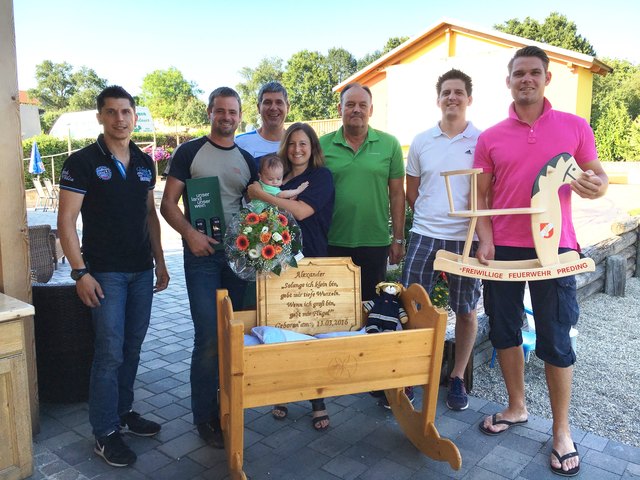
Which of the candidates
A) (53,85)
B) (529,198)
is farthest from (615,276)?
(53,85)

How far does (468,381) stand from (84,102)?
8777 centimetres

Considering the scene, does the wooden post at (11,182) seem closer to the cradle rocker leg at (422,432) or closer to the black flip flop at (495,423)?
the cradle rocker leg at (422,432)

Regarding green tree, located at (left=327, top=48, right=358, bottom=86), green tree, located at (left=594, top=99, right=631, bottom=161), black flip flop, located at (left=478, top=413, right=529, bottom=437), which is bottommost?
black flip flop, located at (left=478, top=413, right=529, bottom=437)

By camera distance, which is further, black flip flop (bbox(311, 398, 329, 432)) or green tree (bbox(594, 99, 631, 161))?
green tree (bbox(594, 99, 631, 161))

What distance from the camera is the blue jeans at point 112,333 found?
278cm

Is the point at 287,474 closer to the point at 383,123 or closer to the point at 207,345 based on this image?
the point at 207,345

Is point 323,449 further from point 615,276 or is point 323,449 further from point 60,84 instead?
point 60,84

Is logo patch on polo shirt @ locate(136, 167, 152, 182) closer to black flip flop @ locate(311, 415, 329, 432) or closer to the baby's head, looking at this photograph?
the baby's head

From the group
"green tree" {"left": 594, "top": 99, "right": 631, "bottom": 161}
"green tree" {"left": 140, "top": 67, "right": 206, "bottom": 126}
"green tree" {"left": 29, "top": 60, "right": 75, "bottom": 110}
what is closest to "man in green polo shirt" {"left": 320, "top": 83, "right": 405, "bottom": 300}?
"green tree" {"left": 594, "top": 99, "right": 631, "bottom": 161}

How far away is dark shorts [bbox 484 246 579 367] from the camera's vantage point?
284 cm

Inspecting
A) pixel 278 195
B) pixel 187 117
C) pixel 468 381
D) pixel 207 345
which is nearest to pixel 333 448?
pixel 207 345

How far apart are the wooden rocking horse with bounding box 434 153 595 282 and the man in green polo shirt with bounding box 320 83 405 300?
736mm

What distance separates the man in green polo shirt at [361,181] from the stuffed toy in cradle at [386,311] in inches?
17.1

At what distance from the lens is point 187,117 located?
60.4 m
